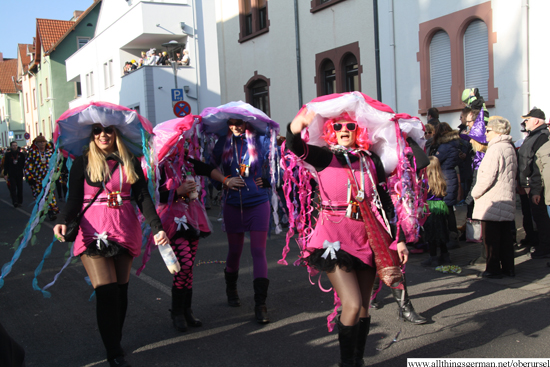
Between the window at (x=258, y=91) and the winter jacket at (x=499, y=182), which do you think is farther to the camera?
the window at (x=258, y=91)

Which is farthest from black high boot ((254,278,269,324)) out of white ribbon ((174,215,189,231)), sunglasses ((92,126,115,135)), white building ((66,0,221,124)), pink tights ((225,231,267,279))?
white building ((66,0,221,124))

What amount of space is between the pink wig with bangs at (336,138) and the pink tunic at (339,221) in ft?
0.37

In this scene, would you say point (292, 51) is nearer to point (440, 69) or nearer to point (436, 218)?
point (440, 69)

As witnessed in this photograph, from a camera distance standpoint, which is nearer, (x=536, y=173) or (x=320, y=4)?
(x=536, y=173)

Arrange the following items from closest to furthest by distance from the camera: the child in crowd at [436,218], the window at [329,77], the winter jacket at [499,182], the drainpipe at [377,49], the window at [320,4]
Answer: the winter jacket at [499,182]
the child in crowd at [436,218]
the drainpipe at [377,49]
the window at [320,4]
the window at [329,77]

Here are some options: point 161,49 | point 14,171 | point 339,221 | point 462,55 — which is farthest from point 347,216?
point 161,49

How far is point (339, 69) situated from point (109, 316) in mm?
11692

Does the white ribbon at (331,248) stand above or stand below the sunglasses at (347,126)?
below

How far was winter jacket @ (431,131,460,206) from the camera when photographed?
7074 mm

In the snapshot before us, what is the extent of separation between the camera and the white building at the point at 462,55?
374 inches

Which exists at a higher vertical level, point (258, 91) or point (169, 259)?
point (258, 91)

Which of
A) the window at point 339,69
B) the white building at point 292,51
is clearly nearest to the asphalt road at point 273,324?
the window at point 339,69

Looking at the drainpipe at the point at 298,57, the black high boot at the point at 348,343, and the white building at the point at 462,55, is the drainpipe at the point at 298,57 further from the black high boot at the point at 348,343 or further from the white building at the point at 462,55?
the black high boot at the point at 348,343

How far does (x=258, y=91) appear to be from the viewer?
720 inches
